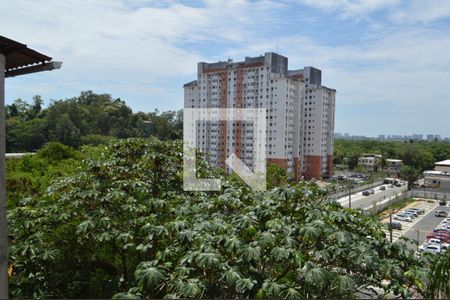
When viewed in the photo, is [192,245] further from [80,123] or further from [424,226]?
[80,123]

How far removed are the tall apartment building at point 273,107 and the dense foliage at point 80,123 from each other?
3.81 meters

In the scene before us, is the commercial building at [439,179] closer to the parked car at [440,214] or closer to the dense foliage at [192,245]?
the parked car at [440,214]

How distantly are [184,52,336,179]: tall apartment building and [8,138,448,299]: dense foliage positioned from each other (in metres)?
22.6

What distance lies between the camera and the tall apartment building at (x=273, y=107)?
27047mm

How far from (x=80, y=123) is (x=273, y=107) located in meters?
16.5

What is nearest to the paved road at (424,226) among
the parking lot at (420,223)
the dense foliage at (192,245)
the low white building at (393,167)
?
the parking lot at (420,223)

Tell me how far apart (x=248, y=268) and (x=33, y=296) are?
1.57 meters

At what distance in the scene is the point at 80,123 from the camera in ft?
100

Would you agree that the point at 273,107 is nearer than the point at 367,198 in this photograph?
No

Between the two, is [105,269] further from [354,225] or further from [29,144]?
[29,144]

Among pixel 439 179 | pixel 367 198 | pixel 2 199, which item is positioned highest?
pixel 2 199

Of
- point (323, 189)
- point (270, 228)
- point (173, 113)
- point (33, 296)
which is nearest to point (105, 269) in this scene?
point (33, 296)

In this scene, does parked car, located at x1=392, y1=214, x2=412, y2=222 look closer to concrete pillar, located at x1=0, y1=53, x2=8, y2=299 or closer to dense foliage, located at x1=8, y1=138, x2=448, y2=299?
dense foliage, located at x1=8, y1=138, x2=448, y2=299

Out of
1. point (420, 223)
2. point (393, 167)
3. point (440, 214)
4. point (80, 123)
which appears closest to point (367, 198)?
point (440, 214)
